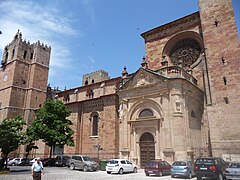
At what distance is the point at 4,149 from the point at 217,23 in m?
24.9

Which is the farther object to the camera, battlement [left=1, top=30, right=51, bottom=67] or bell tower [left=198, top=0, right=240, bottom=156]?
battlement [left=1, top=30, right=51, bottom=67]

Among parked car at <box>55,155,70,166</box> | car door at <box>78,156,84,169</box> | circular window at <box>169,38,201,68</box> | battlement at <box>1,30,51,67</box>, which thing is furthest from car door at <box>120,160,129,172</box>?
battlement at <box>1,30,51,67</box>

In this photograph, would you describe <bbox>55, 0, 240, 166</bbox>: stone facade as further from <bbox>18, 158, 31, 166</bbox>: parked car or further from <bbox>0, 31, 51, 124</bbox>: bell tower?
<bbox>0, 31, 51, 124</bbox>: bell tower

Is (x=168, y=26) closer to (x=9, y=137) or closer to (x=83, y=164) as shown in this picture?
(x=83, y=164)

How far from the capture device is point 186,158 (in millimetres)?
18047

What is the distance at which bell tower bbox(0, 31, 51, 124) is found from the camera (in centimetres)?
4378

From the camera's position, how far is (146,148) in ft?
68.8

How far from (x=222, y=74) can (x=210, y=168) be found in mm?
11346

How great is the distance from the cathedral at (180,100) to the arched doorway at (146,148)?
0.10 m

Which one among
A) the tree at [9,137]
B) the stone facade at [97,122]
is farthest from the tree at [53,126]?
the tree at [9,137]

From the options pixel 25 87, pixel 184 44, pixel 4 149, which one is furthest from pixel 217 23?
pixel 25 87

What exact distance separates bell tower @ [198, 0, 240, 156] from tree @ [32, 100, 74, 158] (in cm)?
1702

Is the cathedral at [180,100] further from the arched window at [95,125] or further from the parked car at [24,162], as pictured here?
the parked car at [24,162]

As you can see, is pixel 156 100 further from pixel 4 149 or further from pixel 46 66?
pixel 46 66
